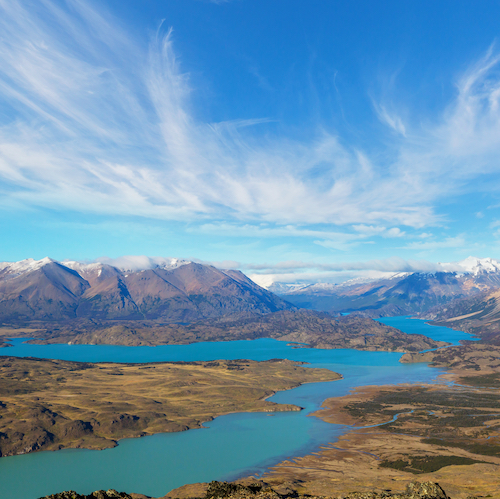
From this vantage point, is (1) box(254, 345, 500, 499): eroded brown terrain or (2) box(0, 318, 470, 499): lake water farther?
(2) box(0, 318, 470, 499): lake water

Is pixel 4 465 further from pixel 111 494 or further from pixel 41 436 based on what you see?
pixel 111 494

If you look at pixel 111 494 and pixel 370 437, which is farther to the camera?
pixel 370 437

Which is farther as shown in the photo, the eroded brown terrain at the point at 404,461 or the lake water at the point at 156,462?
the lake water at the point at 156,462

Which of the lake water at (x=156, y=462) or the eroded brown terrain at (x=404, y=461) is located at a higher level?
the eroded brown terrain at (x=404, y=461)

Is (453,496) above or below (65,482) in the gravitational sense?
above

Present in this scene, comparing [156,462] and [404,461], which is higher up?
[404,461]

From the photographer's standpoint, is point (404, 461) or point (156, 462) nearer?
point (404, 461)

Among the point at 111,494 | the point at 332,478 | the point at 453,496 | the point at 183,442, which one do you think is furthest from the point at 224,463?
the point at 111,494

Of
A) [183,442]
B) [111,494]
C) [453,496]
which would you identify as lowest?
[183,442]

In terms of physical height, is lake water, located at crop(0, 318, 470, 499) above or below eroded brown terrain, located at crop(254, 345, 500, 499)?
below

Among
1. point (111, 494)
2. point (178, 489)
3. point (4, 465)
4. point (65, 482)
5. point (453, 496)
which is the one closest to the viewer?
point (111, 494)

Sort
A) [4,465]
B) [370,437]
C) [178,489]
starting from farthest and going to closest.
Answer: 1. [370,437]
2. [4,465]
3. [178,489]
